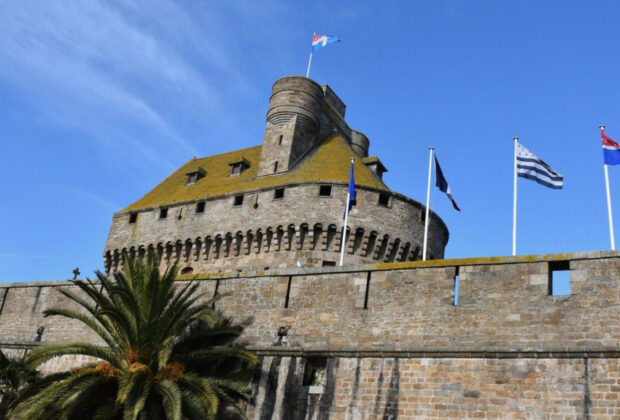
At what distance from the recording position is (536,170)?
19438mm

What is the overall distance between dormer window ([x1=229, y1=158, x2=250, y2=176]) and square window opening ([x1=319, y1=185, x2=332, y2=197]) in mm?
6142

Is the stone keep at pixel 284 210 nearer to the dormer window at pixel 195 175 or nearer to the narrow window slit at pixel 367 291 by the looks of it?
the dormer window at pixel 195 175

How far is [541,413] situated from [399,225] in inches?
634

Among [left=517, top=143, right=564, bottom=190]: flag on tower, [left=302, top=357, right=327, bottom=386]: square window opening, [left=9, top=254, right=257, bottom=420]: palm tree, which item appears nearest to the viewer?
[left=9, top=254, right=257, bottom=420]: palm tree

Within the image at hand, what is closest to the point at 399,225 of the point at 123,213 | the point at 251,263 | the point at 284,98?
the point at 251,263

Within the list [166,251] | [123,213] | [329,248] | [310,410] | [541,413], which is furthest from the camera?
[123,213]

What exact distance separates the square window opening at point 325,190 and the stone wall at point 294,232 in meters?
0.13

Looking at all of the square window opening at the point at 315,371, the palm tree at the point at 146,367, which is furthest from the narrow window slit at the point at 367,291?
the palm tree at the point at 146,367

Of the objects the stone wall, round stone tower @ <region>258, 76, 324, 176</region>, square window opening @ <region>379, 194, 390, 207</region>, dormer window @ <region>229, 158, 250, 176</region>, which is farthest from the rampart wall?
dormer window @ <region>229, 158, 250, 176</region>

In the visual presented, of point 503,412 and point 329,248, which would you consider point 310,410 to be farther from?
point 329,248

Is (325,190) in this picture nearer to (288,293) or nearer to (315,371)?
(288,293)

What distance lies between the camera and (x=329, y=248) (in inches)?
1147

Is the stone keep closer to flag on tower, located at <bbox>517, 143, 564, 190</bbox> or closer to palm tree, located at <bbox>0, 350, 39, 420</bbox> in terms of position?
flag on tower, located at <bbox>517, 143, 564, 190</bbox>

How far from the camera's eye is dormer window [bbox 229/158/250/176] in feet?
115
